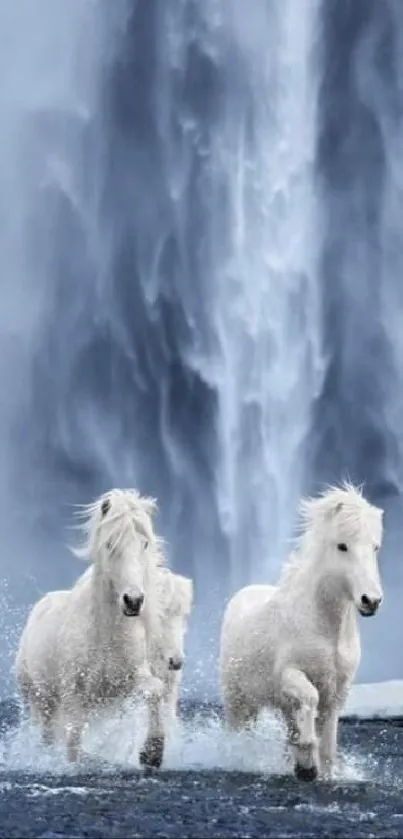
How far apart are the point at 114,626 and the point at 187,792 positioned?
1993 mm

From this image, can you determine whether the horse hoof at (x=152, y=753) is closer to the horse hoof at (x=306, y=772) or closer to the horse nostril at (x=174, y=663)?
the horse nostril at (x=174, y=663)

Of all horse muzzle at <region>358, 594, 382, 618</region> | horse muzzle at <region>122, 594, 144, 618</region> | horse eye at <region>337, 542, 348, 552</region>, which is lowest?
horse muzzle at <region>358, 594, 382, 618</region>

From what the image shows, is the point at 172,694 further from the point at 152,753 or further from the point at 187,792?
the point at 187,792

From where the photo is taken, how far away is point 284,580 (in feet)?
54.3

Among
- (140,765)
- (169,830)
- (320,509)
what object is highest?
(320,509)

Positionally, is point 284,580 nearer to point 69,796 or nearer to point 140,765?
point 140,765

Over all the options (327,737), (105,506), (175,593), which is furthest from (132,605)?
(175,593)

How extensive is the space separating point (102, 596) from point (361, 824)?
170 inches

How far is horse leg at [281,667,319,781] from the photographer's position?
48.0 feet

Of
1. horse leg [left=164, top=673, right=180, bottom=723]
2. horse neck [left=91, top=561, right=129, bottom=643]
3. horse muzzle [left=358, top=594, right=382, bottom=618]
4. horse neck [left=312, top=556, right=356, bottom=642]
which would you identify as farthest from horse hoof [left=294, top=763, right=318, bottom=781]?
horse leg [left=164, top=673, right=180, bottom=723]

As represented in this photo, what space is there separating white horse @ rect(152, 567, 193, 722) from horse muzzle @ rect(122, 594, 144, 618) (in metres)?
1.80

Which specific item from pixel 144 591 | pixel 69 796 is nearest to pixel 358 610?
pixel 144 591

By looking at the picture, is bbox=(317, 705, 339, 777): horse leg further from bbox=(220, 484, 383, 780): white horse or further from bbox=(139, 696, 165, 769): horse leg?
bbox=(139, 696, 165, 769): horse leg

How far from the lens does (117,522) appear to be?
51.1 feet
